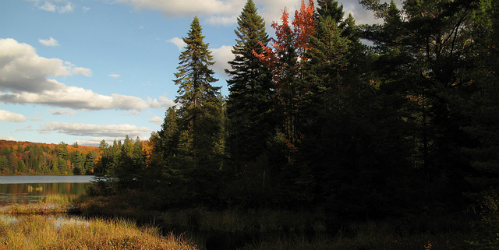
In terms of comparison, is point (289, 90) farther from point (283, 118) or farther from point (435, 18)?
point (435, 18)

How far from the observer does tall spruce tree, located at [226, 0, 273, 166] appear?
26.5 m

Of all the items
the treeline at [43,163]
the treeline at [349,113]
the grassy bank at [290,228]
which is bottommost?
the treeline at [43,163]

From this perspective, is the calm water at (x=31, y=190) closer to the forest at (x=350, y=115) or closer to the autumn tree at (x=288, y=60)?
the forest at (x=350, y=115)

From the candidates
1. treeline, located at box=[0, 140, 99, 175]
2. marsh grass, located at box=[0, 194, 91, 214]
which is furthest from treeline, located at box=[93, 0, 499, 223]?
treeline, located at box=[0, 140, 99, 175]

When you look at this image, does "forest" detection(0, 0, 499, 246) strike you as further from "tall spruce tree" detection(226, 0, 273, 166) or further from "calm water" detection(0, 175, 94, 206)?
"calm water" detection(0, 175, 94, 206)

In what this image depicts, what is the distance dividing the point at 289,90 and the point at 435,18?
1239 cm

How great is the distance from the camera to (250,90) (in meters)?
27.4

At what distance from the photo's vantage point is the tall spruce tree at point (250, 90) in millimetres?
26547

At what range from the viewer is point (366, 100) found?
17531 millimetres

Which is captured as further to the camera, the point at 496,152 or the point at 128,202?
the point at 128,202

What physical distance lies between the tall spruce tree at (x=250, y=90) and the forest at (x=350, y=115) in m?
0.14

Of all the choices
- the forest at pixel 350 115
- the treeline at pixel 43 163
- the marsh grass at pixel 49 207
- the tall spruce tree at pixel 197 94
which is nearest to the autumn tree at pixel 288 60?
the forest at pixel 350 115

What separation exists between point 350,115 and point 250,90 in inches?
484

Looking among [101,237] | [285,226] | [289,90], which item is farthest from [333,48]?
[101,237]
